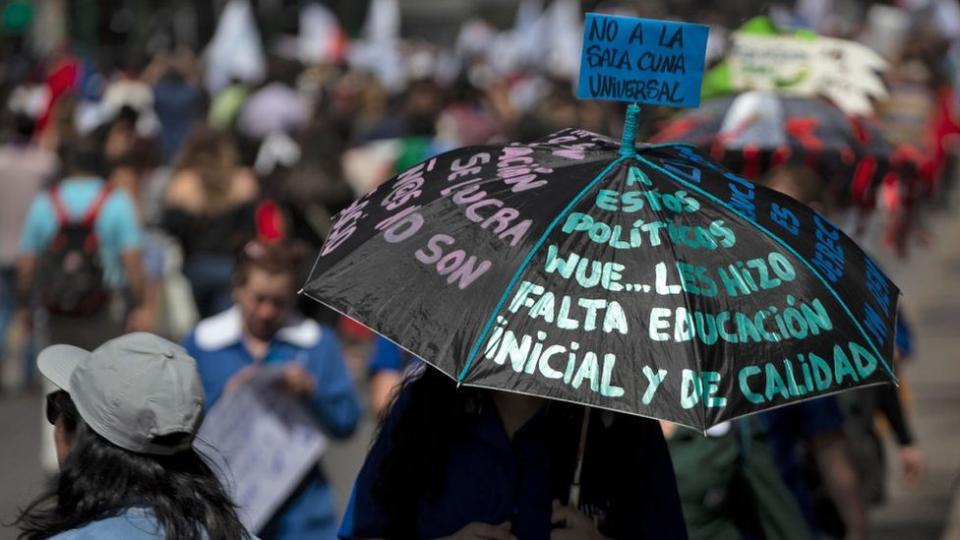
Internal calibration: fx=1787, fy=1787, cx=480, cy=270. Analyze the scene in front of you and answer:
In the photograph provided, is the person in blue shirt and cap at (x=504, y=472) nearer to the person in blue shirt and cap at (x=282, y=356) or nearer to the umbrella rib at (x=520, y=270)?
the umbrella rib at (x=520, y=270)

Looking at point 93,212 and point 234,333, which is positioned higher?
point 234,333

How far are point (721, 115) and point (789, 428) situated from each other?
1.43 m

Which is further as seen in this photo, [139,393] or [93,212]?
[93,212]

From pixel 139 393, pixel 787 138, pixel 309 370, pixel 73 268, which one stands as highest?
pixel 139 393

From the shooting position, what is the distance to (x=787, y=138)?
6309mm

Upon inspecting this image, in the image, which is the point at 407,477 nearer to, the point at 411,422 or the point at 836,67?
the point at 411,422

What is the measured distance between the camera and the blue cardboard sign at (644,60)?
3.72 meters

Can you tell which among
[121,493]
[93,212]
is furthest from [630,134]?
[93,212]

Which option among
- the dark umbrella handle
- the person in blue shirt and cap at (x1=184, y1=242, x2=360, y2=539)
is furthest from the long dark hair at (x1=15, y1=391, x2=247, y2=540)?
the person in blue shirt and cap at (x1=184, y1=242, x2=360, y2=539)

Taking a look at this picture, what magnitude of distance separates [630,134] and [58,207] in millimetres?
6019

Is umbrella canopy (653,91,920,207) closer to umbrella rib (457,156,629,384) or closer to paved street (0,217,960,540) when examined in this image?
paved street (0,217,960,540)

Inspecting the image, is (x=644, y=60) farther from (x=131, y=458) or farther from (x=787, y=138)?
(x=787, y=138)

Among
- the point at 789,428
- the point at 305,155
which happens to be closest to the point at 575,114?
the point at 305,155

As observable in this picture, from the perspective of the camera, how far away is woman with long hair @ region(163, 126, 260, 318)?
30.5 ft
